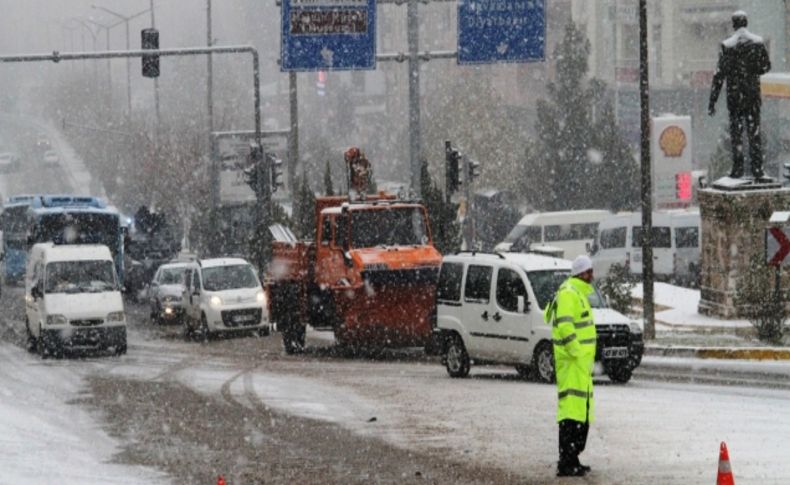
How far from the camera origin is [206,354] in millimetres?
32719

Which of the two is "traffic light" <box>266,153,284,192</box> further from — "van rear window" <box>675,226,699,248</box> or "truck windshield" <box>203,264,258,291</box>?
"van rear window" <box>675,226,699,248</box>

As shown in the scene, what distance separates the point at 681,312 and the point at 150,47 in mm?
13132

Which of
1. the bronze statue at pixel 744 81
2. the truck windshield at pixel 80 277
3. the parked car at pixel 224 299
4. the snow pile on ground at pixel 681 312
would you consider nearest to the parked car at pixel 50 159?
the snow pile on ground at pixel 681 312

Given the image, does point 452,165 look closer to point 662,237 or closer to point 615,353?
point 615,353

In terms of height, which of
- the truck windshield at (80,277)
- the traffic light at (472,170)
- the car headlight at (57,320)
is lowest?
the car headlight at (57,320)

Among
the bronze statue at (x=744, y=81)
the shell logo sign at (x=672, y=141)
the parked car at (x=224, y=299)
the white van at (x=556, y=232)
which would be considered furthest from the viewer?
the white van at (x=556, y=232)

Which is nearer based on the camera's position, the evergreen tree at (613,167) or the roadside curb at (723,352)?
the roadside curb at (723,352)

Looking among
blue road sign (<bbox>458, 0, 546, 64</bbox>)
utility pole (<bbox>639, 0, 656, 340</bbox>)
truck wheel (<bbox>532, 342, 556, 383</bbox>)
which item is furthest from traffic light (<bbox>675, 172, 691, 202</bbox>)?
truck wheel (<bbox>532, 342, 556, 383</bbox>)

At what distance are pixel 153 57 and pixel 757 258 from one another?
15533 millimetres

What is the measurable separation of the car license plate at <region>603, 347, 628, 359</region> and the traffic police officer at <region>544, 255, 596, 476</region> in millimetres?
7923

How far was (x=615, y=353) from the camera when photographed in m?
22.5

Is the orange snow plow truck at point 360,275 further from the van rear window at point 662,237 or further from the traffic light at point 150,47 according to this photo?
the van rear window at point 662,237

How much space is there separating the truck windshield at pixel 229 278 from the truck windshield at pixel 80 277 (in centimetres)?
432

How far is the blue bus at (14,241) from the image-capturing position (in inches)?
2370
